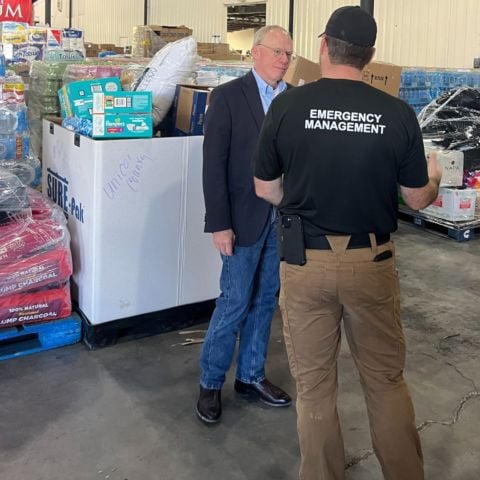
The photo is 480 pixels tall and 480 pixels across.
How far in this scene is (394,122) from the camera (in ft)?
5.55

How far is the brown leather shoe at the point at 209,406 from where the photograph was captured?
2.58 m

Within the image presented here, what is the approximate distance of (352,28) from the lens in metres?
1.67

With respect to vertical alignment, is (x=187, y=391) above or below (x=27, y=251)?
below

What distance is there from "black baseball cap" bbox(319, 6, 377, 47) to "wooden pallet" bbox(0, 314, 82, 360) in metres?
2.18

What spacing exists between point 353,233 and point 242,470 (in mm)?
1054

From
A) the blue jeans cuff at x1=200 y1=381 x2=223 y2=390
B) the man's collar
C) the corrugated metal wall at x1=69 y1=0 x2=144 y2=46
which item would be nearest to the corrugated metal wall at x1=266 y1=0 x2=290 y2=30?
the corrugated metal wall at x1=69 y1=0 x2=144 y2=46

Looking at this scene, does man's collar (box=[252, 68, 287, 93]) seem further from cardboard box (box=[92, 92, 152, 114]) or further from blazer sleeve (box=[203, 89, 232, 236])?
cardboard box (box=[92, 92, 152, 114])

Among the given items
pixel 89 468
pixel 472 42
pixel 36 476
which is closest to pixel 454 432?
pixel 89 468

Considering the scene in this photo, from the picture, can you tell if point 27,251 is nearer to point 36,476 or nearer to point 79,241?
point 79,241

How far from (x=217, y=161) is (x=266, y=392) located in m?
1.07

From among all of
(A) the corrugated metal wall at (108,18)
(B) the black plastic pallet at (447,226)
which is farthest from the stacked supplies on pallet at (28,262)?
(A) the corrugated metal wall at (108,18)

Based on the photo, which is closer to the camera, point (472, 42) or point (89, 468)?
point (89, 468)

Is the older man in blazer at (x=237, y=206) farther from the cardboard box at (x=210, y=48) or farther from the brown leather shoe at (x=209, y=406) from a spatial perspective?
the cardboard box at (x=210, y=48)

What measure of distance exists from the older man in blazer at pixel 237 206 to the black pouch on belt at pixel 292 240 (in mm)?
583
